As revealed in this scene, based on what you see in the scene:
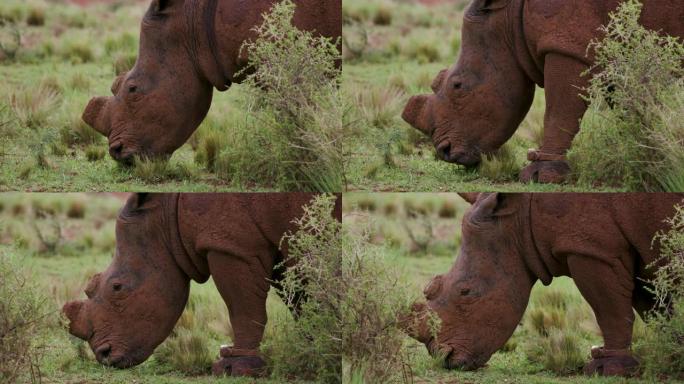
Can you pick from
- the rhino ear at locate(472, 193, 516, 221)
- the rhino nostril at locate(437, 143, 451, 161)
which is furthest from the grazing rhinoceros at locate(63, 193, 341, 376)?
the rhino nostril at locate(437, 143, 451, 161)

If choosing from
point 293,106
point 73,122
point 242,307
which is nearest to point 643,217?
point 293,106

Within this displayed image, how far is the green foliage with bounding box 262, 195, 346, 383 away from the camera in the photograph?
18.3 meters

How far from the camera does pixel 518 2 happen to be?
19719mm

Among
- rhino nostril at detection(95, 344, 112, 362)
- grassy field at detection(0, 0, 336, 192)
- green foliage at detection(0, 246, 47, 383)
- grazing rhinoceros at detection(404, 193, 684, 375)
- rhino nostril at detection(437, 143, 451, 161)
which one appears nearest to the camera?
green foliage at detection(0, 246, 47, 383)

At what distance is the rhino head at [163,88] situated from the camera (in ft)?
65.6

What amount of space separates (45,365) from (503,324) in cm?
444

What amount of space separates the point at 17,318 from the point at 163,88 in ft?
9.32

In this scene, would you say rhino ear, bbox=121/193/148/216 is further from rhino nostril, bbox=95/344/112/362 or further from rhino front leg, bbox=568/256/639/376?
rhino front leg, bbox=568/256/639/376

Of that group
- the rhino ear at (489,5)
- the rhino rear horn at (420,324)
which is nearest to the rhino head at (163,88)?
the rhino ear at (489,5)

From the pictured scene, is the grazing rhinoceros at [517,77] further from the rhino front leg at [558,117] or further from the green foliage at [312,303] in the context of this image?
the green foliage at [312,303]

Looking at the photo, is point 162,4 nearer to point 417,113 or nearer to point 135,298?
point 417,113

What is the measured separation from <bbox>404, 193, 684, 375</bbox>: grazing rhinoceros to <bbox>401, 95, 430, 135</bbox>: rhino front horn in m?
1.22

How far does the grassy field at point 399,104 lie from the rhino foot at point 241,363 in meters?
1.90

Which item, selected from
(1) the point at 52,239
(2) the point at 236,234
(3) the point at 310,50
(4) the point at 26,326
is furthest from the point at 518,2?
(1) the point at 52,239
